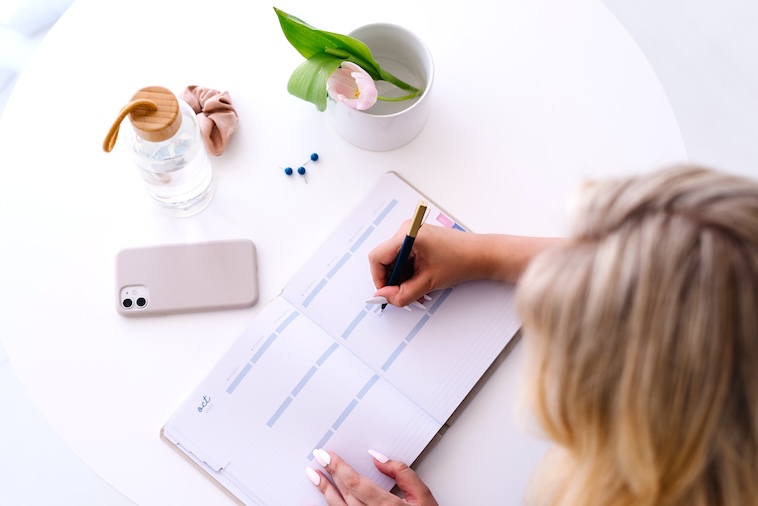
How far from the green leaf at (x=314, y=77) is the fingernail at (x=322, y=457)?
379 millimetres

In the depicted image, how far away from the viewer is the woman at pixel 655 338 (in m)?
0.44

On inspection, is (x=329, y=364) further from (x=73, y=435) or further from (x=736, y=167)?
(x=736, y=167)

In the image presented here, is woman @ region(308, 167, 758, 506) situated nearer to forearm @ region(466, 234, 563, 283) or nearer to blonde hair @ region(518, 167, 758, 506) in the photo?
blonde hair @ region(518, 167, 758, 506)

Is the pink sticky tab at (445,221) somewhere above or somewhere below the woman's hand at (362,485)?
above

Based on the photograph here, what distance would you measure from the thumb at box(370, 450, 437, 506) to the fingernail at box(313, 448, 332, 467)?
5 centimetres

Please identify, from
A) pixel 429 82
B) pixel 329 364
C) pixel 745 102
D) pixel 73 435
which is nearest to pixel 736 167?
pixel 745 102

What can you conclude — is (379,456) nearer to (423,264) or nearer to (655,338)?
(423,264)

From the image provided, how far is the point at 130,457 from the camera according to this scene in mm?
760

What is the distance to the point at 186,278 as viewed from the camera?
80 cm

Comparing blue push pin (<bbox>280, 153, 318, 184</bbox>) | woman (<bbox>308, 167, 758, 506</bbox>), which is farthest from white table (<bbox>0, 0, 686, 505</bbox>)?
woman (<bbox>308, 167, 758, 506</bbox>)

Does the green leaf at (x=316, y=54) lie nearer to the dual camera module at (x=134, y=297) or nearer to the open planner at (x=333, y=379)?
the open planner at (x=333, y=379)

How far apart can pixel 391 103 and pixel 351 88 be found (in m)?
0.09

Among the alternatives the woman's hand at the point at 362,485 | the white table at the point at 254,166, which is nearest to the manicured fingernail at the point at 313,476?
the woman's hand at the point at 362,485

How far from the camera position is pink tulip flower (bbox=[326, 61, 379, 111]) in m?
0.72
